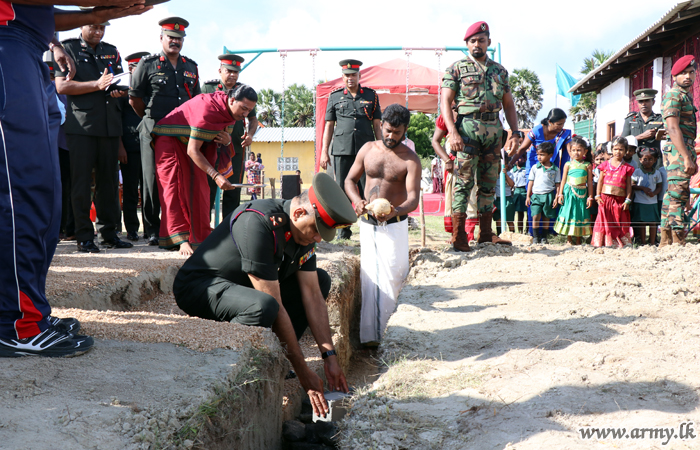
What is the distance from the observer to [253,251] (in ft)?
9.86

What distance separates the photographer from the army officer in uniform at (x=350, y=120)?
702 cm

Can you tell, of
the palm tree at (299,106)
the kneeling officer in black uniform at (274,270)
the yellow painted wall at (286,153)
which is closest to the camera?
the kneeling officer in black uniform at (274,270)

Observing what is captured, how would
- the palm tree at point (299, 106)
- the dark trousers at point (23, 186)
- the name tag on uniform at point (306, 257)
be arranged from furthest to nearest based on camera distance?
the palm tree at point (299, 106), the name tag on uniform at point (306, 257), the dark trousers at point (23, 186)

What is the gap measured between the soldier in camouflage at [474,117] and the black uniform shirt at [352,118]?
1.34 m

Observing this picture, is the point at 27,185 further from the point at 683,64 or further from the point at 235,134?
the point at 683,64

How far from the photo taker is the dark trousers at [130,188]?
21.1ft

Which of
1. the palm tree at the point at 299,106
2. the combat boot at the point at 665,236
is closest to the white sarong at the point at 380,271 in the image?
the combat boot at the point at 665,236

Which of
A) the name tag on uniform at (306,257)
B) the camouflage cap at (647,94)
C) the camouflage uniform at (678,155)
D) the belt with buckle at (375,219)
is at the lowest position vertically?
the name tag on uniform at (306,257)

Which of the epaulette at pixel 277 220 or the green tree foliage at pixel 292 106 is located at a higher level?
the green tree foliage at pixel 292 106

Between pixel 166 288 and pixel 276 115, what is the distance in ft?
143

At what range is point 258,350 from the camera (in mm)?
2729

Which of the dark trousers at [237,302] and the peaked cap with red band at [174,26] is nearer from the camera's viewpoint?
the dark trousers at [237,302]

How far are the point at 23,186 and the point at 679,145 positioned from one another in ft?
20.1

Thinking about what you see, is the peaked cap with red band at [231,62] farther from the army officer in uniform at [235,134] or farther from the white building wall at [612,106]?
the white building wall at [612,106]
